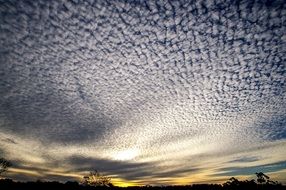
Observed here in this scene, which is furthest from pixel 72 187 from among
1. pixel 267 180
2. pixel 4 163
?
pixel 4 163

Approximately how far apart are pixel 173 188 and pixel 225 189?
6.28 m

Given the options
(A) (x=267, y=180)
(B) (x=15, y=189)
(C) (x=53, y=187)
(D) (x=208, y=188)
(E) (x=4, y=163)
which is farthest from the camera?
(E) (x=4, y=163)

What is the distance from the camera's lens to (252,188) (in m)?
32.6

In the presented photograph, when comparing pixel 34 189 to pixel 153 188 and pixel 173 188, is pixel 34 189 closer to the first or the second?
pixel 153 188

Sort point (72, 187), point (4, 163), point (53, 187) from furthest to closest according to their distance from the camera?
point (4, 163) → point (72, 187) → point (53, 187)

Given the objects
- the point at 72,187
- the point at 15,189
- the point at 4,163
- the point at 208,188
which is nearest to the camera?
the point at 15,189

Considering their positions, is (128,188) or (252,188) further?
(252,188)

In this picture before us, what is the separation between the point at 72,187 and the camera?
22.0 m

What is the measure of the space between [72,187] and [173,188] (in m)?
12.9

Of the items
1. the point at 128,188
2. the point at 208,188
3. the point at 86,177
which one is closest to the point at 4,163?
the point at 86,177

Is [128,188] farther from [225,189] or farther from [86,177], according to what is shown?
[86,177]

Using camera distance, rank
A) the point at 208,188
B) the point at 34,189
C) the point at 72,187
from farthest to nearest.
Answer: the point at 208,188, the point at 72,187, the point at 34,189

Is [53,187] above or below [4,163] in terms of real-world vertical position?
below

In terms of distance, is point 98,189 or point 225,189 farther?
point 225,189
